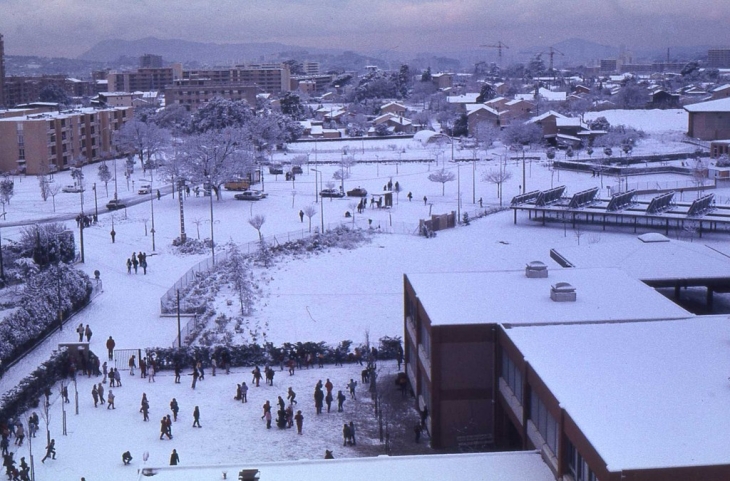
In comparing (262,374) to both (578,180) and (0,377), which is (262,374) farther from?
(578,180)

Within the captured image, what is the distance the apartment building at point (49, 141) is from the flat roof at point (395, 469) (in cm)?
3032

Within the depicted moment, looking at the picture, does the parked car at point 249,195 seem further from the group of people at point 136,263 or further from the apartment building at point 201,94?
the apartment building at point 201,94

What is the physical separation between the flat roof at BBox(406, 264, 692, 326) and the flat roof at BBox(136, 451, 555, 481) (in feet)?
8.89

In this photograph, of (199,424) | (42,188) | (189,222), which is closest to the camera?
(199,424)

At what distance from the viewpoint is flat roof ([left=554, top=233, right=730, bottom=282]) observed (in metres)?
14.6

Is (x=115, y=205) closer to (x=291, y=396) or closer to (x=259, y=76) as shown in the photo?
(x=291, y=396)

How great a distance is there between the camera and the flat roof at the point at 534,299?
11109 mm

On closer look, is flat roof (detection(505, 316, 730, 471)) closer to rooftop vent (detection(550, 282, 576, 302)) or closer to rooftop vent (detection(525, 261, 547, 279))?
rooftop vent (detection(550, 282, 576, 302))

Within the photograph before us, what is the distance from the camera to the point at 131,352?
1416 centimetres

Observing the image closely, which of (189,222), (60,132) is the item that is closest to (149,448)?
(189,222)

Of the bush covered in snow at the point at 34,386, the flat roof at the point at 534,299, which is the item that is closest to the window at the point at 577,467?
the flat roof at the point at 534,299

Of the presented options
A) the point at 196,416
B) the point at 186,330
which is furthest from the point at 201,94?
the point at 196,416

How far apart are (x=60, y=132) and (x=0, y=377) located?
2744 cm

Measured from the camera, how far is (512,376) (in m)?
10.2
